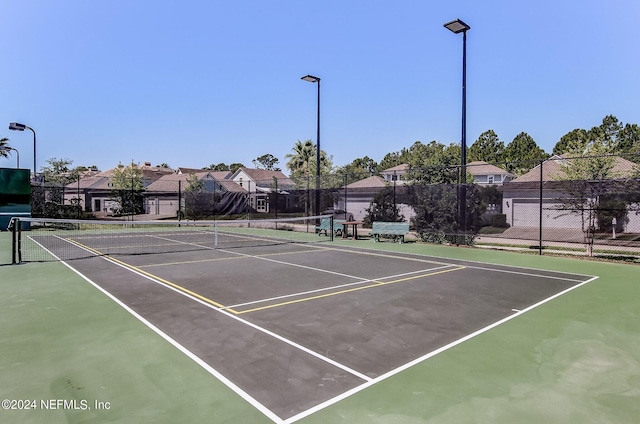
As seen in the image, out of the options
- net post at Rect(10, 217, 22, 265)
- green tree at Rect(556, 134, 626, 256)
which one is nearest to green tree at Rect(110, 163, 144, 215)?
net post at Rect(10, 217, 22, 265)

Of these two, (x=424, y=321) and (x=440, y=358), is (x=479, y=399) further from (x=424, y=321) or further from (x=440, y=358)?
(x=424, y=321)

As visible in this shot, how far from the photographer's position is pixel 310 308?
736 centimetres

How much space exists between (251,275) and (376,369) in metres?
6.32

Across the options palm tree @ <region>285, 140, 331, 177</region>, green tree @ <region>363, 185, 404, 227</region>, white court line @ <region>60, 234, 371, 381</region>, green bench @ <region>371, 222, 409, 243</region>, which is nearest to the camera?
white court line @ <region>60, 234, 371, 381</region>

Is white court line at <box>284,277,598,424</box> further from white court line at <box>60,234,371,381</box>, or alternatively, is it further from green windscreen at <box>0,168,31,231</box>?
green windscreen at <box>0,168,31,231</box>

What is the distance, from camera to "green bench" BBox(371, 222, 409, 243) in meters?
19.0

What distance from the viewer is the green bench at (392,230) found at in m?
19.0

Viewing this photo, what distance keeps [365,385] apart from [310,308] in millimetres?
3112

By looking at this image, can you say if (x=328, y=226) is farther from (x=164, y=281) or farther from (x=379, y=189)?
(x=164, y=281)

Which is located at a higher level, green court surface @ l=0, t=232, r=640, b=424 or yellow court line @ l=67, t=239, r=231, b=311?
yellow court line @ l=67, t=239, r=231, b=311

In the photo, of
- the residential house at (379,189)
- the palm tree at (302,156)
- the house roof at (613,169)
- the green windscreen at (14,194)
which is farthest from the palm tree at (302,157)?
the green windscreen at (14,194)

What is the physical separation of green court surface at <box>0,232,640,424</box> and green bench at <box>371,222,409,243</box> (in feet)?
38.1

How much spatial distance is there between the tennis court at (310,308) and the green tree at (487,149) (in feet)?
259

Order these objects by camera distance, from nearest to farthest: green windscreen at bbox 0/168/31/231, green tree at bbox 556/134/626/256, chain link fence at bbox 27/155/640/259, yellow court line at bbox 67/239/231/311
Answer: yellow court line at bbox 67/239/231/311 < green tree at bbox 556/134/626/256 < chain link fence at bbox 27/155/640/259 < green windscreen at bbox 0/168/31/231
